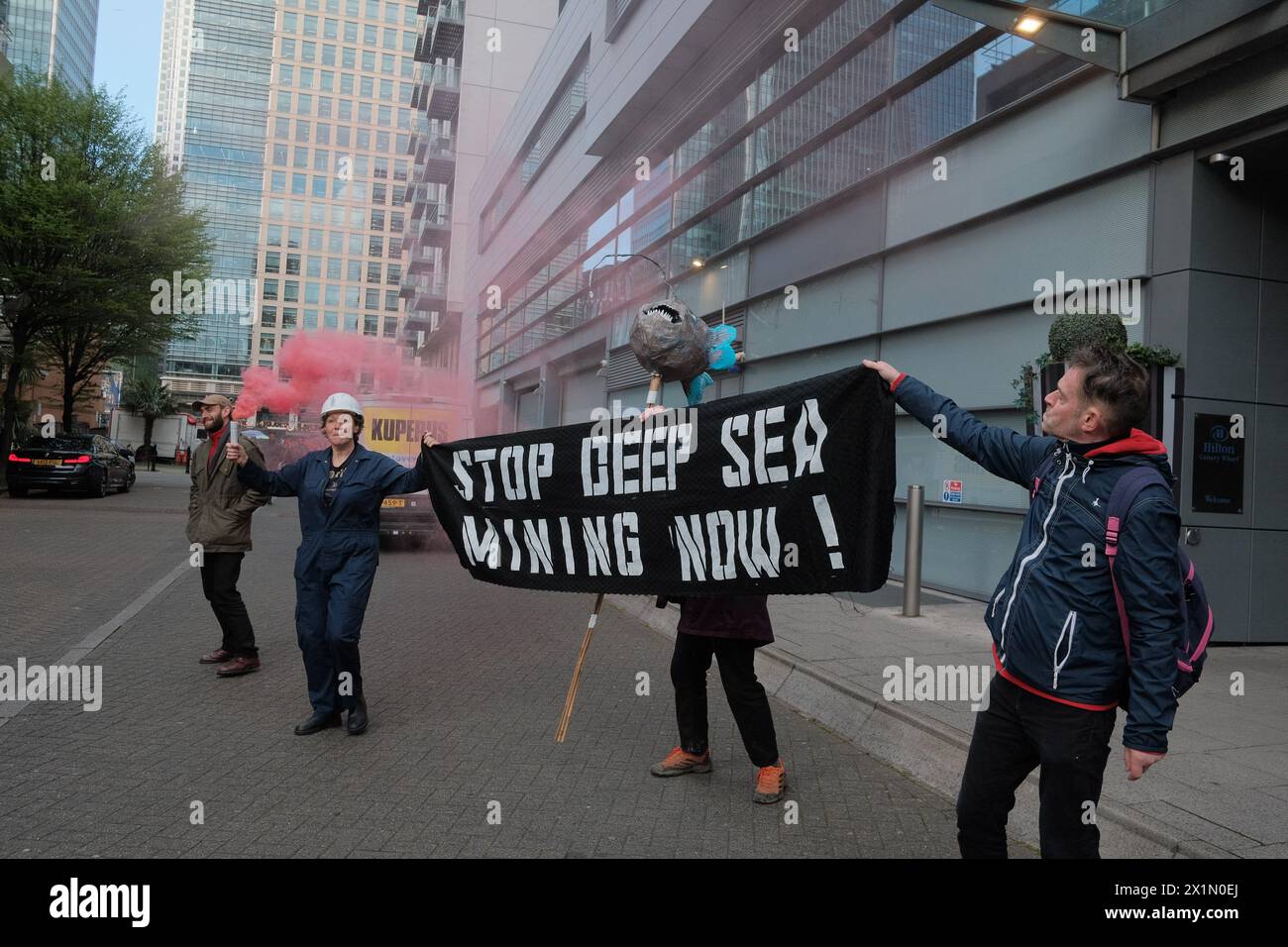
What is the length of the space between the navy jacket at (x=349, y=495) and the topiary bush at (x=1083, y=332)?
529 centimetres

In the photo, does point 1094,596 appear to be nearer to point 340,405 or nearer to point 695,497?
point 695,497

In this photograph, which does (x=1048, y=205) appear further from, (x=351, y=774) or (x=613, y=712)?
(x=351, y=774)


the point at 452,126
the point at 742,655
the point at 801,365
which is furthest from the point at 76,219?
the point at 452,126

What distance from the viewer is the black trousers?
245 inches

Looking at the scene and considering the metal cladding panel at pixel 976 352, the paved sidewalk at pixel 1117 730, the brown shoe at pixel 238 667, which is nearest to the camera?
the paved sidewalk at pixel 1117 730

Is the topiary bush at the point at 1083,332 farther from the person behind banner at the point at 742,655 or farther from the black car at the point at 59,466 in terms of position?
the black car at the point at 59,466

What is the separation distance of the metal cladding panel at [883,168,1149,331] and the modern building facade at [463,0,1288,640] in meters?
0.03

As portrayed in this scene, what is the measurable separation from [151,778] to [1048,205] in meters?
9.62

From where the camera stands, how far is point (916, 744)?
4.78m

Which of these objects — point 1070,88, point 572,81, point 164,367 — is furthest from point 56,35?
point 1070,88

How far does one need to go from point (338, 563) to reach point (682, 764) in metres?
2.23

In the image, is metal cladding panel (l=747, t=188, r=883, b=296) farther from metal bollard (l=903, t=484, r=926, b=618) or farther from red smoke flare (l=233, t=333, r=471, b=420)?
red smoke flare (l=233, t=333, r=471, b=420)

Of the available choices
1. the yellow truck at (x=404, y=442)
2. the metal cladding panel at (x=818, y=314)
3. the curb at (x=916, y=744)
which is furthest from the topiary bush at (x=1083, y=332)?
the yellow truck at (x=404, y=442)

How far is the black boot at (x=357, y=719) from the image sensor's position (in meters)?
4.90
